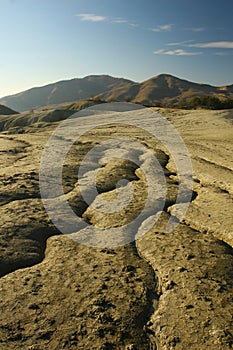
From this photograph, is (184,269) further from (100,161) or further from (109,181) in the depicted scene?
(100,161)

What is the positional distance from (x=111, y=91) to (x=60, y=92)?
169 ft

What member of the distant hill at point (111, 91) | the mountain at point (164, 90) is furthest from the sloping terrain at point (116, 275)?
the mountain at point (164, 90)

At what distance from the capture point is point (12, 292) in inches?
133

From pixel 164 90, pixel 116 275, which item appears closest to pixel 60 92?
pixel 164 90

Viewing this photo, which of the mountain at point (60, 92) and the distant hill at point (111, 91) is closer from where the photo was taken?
the distant hill at point (111, 91)

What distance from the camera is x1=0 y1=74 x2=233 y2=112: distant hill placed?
367ft

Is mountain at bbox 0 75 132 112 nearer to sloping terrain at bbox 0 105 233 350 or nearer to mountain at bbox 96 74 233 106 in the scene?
mountain at bbox 96 74 233 106

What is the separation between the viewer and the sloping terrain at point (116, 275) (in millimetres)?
2920

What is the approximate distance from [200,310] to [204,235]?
1586 mm

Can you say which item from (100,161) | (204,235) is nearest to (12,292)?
(204,235)

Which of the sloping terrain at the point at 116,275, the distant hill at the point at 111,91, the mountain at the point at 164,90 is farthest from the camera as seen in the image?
the distant hill at the point at 111,91

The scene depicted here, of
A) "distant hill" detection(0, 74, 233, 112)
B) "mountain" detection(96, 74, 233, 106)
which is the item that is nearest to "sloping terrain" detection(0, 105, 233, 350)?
"distant hill" detection(0, 74, 233, 112)

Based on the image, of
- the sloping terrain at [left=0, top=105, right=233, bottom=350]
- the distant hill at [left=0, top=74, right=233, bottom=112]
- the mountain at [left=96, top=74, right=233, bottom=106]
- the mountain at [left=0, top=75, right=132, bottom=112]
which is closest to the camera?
the sloping terrain at [left=0, top=105, right=233, bottom=350]

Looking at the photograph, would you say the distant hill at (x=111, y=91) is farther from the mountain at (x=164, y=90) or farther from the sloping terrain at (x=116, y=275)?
the sloping terrain at (x=116, y=275)
